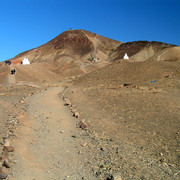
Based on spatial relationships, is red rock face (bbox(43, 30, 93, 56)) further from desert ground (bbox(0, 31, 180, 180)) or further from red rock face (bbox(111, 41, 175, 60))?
desert ground (bbox(0, 31, 180, 180))

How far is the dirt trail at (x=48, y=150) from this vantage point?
4.93m

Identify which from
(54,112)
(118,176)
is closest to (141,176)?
(118,176)

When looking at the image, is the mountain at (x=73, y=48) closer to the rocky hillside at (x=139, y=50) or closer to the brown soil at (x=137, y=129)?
the rocky hillside at (x=139, y=50)

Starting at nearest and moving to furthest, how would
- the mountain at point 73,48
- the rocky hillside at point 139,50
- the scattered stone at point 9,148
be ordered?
1. the scattered stone at point 9,148
2. the rocky hillside at point 139,50
3. the mountain at point 73,48

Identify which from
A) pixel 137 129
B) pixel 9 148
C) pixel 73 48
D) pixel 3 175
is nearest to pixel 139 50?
pixel 73 48

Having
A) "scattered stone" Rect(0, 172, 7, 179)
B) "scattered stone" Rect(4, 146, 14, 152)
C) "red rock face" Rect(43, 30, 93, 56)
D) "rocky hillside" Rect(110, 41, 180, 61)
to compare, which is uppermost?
"red rock face" Rect(43, 30, 93, 56)

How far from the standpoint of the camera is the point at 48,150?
241 inches

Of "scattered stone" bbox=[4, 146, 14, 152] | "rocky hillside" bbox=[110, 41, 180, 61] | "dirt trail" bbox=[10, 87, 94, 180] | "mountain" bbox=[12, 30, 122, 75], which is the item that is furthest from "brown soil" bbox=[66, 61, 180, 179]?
"rocky hillside" bbox=[110, 41, 180, 61]

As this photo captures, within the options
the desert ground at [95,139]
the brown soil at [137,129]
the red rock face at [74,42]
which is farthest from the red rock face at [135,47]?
the desert ground at [95,139]

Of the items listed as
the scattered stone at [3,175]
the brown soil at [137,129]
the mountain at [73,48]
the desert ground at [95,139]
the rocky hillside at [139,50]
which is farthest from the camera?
the mountain at [73,48]

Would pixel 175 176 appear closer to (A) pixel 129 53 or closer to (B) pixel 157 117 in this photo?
(B) pixel 157 117

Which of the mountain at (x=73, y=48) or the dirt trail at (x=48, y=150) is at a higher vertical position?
the mountain at (x=73, y=48)

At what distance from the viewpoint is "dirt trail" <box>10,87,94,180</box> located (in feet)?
16.2

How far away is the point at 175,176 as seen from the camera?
5.31 meters
